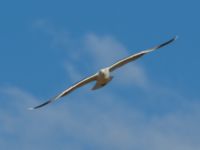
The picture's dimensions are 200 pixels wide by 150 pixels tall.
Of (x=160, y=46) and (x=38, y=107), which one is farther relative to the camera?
(x=160, y=46)

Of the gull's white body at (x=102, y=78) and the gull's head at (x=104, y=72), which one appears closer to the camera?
the gull's white body at (x=102, y=78)

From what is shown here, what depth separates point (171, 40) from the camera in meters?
31.9

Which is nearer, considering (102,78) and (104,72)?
(102,78)

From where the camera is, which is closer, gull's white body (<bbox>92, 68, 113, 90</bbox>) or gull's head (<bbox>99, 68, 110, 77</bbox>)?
gull's white body (<bbox>92, 68, 113, 90</bbox>)

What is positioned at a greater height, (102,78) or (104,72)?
(104,72)

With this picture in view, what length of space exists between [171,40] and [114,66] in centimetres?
458

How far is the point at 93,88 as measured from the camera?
102ft

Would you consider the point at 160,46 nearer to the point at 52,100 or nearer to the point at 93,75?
the point at 93,75

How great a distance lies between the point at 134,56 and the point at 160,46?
2.19 m

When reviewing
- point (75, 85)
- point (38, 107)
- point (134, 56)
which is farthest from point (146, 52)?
point (38, 107)

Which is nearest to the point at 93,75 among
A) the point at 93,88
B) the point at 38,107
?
the point at 93,88

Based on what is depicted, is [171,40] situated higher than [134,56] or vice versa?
[134,56]

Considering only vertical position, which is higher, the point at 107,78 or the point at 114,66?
the point at 114,66

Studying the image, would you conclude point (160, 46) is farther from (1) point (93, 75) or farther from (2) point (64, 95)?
(2) point (64, 95)
